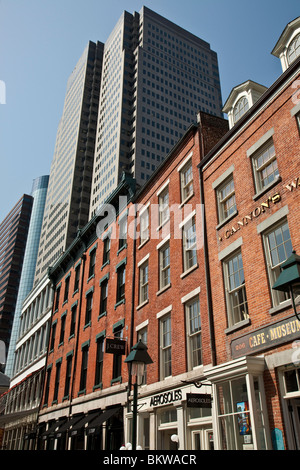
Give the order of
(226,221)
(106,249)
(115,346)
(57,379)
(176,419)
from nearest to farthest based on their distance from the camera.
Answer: (226,221) < (176,419) < (115,346) < (106,249) < (57,379)

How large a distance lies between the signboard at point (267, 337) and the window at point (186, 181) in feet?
24.3

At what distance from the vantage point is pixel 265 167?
13.1 meters

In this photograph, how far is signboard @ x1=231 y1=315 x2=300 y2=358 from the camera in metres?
10.2

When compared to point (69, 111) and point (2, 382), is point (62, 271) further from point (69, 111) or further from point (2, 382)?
point (69, 111)

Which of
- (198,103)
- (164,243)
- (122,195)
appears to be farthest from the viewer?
(198,103)

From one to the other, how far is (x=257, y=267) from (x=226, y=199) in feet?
12.1

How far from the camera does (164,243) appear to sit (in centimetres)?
1842

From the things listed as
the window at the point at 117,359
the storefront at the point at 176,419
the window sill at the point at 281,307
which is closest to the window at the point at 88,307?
the window at the point at 117,359

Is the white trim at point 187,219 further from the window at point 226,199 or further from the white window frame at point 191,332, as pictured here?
the white window frame at point 191,332

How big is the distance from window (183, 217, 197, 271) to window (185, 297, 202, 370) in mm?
1641

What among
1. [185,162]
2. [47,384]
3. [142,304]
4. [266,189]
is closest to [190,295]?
[142,304]

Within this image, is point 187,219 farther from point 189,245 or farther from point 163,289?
point 163,289
